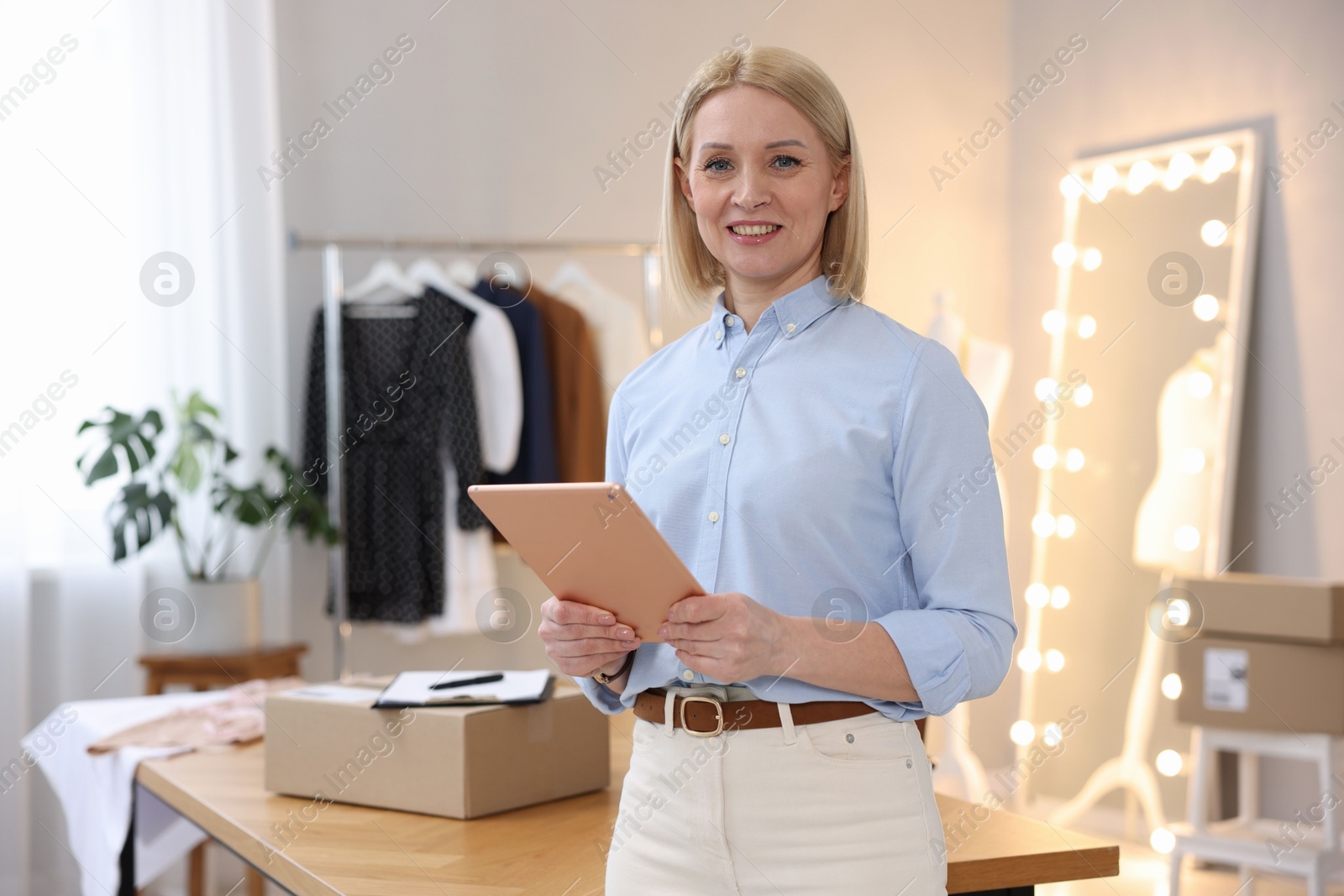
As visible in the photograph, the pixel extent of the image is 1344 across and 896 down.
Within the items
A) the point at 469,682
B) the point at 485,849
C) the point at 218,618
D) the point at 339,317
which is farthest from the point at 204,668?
the point at 485,849

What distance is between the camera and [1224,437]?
360cm

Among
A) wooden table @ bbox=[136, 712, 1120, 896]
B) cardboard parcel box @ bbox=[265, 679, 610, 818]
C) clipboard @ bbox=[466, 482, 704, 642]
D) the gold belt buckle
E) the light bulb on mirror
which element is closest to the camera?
clipboard @ bbox=[466, 482, 704, 642]

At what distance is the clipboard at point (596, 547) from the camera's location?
3.19 ft

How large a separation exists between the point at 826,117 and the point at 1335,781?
9.18 ft

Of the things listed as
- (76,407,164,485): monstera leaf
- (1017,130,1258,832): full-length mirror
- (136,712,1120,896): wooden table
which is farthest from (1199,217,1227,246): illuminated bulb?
(76,407,164,485): monstera leaf

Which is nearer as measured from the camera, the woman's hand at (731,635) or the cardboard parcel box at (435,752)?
the woman's hand at (731,635)

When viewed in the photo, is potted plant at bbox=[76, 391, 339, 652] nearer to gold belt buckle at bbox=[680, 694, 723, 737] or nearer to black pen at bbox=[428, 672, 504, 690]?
black pen at bbox=[428, 672, 504, 690]

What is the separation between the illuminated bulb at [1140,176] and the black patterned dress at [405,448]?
2.33 meters

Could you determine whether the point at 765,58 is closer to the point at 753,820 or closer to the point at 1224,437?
the point at 753,820

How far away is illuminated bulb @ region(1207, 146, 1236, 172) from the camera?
3.72 metres

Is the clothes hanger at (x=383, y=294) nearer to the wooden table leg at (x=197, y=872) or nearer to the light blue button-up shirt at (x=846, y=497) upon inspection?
the wooden table leg at (x=197, y=872)

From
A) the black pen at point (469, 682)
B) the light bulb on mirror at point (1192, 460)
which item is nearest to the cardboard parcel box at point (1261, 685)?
the light bulb on mirror at point (1192, 460)

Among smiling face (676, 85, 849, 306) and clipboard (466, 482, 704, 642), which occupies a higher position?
smiling face (676, 85, 849, 306)

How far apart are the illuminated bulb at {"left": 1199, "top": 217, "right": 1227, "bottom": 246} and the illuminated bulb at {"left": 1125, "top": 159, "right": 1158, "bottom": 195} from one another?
11.9 inches
